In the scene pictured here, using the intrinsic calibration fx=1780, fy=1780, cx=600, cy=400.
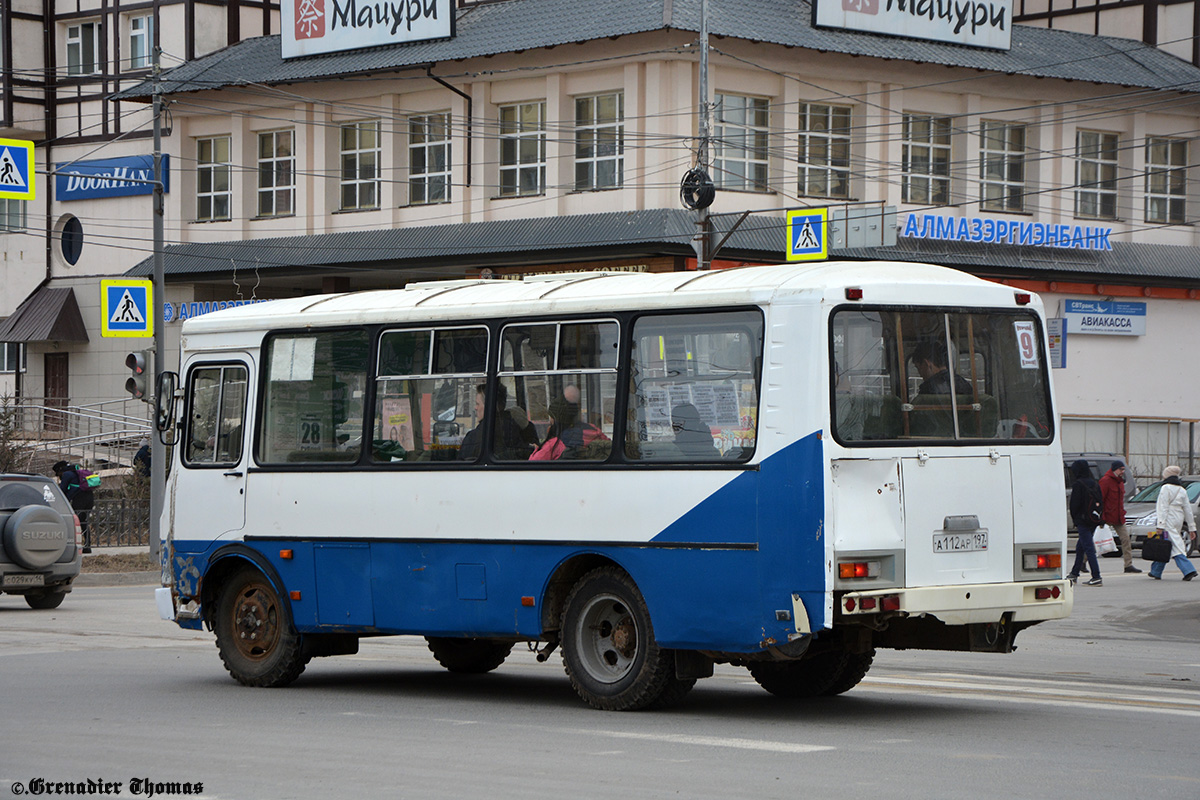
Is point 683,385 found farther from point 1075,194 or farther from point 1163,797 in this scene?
point 1075,194

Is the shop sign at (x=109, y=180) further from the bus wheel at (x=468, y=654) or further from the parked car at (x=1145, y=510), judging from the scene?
the bus wheel at (x=468, y=654)

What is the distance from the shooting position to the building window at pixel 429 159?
4288 centimetres

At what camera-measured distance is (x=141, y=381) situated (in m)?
29.8

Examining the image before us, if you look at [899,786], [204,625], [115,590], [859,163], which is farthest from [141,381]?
[899,786]

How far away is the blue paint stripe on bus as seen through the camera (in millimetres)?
10477

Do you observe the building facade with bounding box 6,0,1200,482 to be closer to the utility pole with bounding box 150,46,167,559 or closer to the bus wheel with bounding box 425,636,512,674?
the utility pole with bounding box 150,46,167,559

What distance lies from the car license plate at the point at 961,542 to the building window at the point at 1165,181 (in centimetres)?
3645

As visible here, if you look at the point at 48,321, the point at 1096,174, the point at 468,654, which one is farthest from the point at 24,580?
the point at 1096,174

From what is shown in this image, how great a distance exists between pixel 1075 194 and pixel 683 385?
3532 cm

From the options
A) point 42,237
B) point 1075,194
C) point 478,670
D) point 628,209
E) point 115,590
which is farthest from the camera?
point 42,237

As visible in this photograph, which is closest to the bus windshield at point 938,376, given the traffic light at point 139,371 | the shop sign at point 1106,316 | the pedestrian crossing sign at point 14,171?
the pedestrian crossing sign at point 14,171

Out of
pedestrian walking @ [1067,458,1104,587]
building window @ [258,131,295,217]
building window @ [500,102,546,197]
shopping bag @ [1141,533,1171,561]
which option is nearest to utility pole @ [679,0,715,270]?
pedestrian walking @ [1067,458,1104,587]

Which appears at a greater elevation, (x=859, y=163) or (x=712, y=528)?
(x=859, y=163)

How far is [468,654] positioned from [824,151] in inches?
1117
